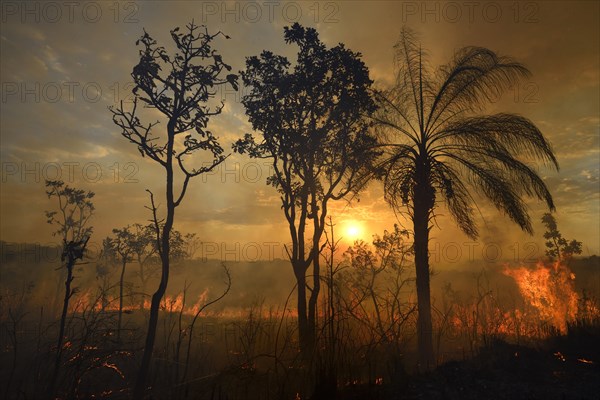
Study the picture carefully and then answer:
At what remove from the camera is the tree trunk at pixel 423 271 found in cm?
930

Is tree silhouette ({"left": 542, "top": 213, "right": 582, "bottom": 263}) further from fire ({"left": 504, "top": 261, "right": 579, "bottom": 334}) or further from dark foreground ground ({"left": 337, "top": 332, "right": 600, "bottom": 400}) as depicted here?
dark foreground ground ({"left": 337, "top": 332, "right": 600, "bottom": 400})

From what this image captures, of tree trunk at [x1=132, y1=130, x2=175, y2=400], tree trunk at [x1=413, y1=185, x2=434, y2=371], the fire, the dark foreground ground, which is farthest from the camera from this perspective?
the fire

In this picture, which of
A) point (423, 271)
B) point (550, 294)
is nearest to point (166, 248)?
point (423, 271)

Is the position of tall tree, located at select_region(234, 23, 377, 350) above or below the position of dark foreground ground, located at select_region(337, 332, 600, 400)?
above

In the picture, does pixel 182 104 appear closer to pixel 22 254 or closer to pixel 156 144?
pixel 156 144

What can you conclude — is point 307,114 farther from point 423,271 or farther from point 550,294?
point 550,294

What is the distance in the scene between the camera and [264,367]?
10.7 m

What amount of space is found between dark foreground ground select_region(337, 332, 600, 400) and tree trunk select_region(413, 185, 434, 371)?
4125 mm

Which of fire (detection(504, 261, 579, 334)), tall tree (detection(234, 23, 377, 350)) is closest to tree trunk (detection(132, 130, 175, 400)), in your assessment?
tall tree (detection(234, 23, 377, 350))

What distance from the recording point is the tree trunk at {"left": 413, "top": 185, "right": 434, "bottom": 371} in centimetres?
930

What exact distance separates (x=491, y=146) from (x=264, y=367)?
9.65m

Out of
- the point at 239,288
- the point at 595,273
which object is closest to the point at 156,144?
the point at 595,273

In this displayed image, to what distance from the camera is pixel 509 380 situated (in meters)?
4.38

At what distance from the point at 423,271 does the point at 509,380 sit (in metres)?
5.41
